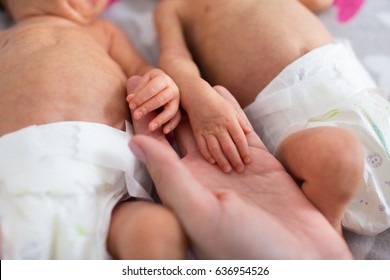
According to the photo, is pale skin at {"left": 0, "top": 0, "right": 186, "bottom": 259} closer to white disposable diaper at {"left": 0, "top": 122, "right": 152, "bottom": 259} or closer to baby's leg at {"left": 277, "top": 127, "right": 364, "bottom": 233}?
white disposable diaper at {"left": 0, "top": 122, "right": 152, "bottom": 259}

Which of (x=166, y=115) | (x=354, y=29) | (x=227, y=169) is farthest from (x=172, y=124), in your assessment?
(x=354, y=29)

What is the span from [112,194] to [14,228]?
17 cm

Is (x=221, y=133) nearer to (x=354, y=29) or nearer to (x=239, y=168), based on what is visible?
(x=239, y=168)

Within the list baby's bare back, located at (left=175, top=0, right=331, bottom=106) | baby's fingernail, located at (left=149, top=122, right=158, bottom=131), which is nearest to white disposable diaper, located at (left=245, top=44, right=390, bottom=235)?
baby's bare back, located at (left=175, top=0, right=331, bottom=106)

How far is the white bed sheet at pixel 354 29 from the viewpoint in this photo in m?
1.08

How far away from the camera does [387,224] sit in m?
0.76

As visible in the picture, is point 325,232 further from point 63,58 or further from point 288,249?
point 63,58

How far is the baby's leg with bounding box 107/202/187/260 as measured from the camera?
1.82ft

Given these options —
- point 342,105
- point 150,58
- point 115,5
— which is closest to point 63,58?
point 150,58

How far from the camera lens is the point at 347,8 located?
1.17 metres

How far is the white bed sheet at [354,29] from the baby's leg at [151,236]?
0.63m

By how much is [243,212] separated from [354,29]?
79 centimetres

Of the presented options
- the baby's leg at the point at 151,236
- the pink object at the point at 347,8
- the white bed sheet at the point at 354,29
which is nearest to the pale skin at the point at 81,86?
the baby's leg at the point at 151,236

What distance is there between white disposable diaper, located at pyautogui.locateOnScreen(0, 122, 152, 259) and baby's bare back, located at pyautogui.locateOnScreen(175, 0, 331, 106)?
33 cm
